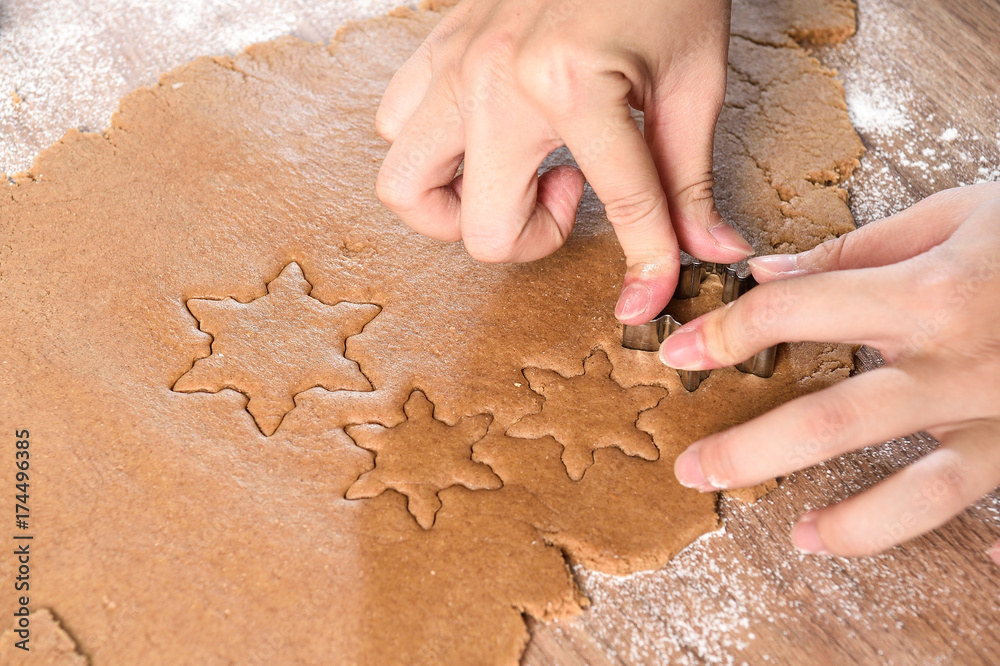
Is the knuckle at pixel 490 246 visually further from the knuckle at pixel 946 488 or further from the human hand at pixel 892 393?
the knuckle at pixel 946 488

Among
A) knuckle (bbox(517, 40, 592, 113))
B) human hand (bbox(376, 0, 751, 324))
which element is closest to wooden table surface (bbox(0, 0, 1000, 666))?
human hand (bbox(376, 0, 751, 324))

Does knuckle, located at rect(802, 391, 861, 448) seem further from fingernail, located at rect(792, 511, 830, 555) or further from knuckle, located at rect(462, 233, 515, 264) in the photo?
knuckle, located at rect(462, 233, 515, 264)

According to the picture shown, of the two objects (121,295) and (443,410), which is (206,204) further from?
(443,410)

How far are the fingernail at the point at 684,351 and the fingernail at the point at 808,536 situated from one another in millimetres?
313

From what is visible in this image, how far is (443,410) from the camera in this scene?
1.51 metres

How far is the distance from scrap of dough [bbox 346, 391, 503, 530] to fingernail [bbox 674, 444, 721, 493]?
12.6 inches

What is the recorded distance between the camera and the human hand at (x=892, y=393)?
1175 millimetres

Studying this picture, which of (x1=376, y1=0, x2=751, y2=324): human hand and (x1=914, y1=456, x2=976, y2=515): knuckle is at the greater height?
(x1=376, y1=0, x2=751, y2=324): human hand

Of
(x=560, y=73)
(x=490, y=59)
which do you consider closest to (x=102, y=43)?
(x=490, y=59)

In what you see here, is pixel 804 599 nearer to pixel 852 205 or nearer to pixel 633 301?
pixel 633 301

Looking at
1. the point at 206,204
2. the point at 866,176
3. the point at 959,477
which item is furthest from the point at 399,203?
the point at 866,176

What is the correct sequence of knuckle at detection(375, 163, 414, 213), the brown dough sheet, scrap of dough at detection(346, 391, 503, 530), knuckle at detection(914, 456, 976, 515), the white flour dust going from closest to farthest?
knuckle at detection(914, 456, 976, 515), the brown dough sheet, scrap of dough at detection(346, 391, 503, 530), knuckle at detection(375, 163, 414, 213), the white flour dust

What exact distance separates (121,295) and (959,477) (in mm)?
1622

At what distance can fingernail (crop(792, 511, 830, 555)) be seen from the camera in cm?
125
